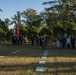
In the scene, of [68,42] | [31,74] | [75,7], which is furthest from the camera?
[75,7]

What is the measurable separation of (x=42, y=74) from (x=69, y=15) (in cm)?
5334

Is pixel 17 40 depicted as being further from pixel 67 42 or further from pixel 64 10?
pixel 64 10

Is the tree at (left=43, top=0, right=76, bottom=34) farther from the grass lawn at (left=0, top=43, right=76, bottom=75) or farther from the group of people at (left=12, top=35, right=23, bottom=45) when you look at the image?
the grass lawn at (left=0, top=43, right=76, bottom=75)

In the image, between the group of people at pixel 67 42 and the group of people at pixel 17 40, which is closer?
the group of people at pixel 67 42

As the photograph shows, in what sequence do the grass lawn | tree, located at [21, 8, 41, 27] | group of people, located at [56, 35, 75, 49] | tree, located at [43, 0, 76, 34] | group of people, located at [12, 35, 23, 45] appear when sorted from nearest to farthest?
the grass lawn
group of people, located at [56, 35, 75, 49]
group of people, located at [12, 35, 23, 45]
tree, located at [43, 0, 76, 34]
tree, located at [21, 8, 41, 27]

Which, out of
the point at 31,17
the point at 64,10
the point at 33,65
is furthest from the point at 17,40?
the point at 31,17

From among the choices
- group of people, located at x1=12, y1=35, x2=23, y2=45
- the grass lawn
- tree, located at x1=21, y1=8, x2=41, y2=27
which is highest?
tree, located at x1=21, y1=8, x2=41, y2=27

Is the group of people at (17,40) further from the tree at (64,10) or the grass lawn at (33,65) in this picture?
the grass lawn at (33,65)

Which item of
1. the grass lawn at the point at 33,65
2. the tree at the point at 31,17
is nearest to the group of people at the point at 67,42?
the grass lawn at the point at 33,65

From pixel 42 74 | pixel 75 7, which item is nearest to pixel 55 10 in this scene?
pixel 75 7

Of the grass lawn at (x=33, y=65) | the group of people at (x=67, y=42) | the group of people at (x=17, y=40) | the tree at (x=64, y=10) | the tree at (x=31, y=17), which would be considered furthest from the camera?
the tree at (x=31, y=17)

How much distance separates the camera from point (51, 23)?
74000 millimetres

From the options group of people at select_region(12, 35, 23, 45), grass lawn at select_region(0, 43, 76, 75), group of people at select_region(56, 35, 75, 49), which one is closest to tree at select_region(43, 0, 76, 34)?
group of people at select_region(12, 35, 23, 45)

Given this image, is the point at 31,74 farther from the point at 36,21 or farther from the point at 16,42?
the point at 36,21
